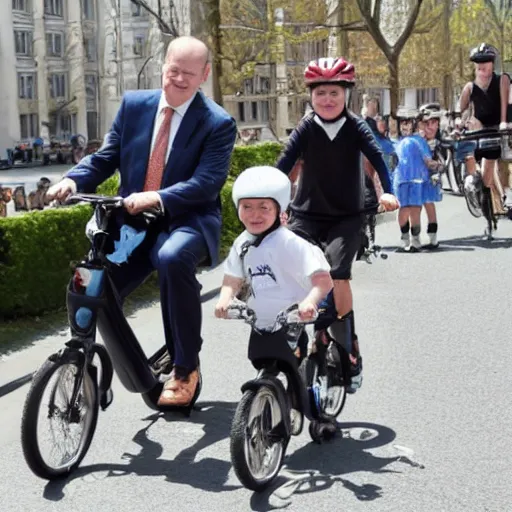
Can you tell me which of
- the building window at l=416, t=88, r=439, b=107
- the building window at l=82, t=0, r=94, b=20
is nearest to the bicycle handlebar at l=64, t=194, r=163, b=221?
the building window at l=82, t=0, r=94, b=20

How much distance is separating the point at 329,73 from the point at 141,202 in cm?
114

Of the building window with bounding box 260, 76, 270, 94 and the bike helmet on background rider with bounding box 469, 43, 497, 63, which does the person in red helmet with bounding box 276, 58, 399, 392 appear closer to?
the bike helmet on background rider with bounding box 469, 43, 497, 63

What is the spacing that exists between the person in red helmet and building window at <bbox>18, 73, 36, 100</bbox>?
32960mm

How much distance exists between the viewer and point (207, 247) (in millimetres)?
6348

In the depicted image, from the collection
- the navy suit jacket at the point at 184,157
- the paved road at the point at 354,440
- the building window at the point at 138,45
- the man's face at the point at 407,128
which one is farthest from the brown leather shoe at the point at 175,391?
the building window at the point at 138,45

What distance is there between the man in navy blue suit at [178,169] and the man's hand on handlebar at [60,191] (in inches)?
2.9

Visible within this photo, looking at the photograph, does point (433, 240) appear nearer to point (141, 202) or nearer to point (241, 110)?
→ point (141, 202)

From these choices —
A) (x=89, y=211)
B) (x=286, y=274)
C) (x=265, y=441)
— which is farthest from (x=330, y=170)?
(x=89, y=211)

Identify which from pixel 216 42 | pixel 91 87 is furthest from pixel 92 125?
pixel 216 42

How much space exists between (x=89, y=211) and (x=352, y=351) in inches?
159

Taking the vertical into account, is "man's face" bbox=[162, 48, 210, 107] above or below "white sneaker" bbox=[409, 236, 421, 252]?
above

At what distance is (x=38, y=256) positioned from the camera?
30.4ft

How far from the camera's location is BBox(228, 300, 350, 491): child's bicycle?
5.10 m

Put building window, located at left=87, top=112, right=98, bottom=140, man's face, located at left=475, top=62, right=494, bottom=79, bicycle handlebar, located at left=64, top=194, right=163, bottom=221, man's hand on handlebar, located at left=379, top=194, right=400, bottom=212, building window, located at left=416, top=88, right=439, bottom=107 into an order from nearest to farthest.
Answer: bicycle handlebar, located at left=64, top=194, right=163, bottom=221 → man's hand on handlebar, located at left=379, top=194, right=400, bottom=212 → man's face, located at left=475, top=62, right=494, bottom=79 → building window, located at left=87, top=112, right=98, bottom=140 → building window, located at left=416, top=88, right=439, bottom=107
